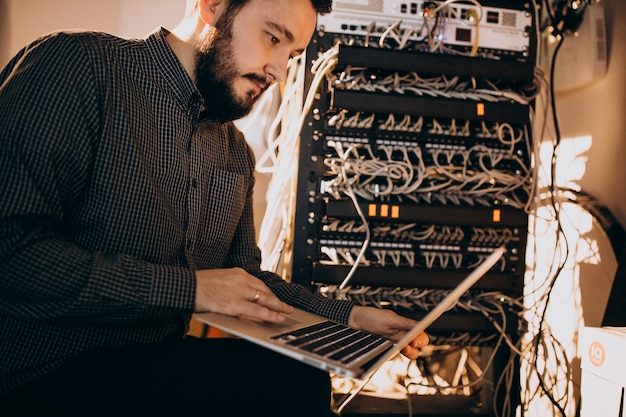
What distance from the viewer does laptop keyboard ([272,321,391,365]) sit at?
665 millimetres

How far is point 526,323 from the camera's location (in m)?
1.34

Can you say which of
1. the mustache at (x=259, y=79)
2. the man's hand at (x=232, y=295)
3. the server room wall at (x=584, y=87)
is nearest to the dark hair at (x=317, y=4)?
the mustache at (x=259, y=79)

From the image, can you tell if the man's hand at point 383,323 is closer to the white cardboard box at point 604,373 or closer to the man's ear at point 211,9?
the white cardboard box at point 604,373

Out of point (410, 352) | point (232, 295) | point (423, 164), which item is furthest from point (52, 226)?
point (423, 164)

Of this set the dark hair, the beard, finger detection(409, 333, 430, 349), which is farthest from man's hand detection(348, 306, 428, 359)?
the dark hair

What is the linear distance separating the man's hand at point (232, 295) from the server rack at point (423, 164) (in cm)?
50

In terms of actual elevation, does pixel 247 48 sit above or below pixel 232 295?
above

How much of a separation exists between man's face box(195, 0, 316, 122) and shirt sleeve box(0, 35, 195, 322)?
0.29 meters

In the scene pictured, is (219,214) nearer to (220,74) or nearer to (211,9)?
(220,74)

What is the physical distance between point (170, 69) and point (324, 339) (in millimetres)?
619

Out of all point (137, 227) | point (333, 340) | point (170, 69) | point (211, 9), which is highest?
point (211, 9)

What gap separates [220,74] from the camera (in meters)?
0.98

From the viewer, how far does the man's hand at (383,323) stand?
0.96 m

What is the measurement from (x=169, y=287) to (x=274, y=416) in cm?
32
